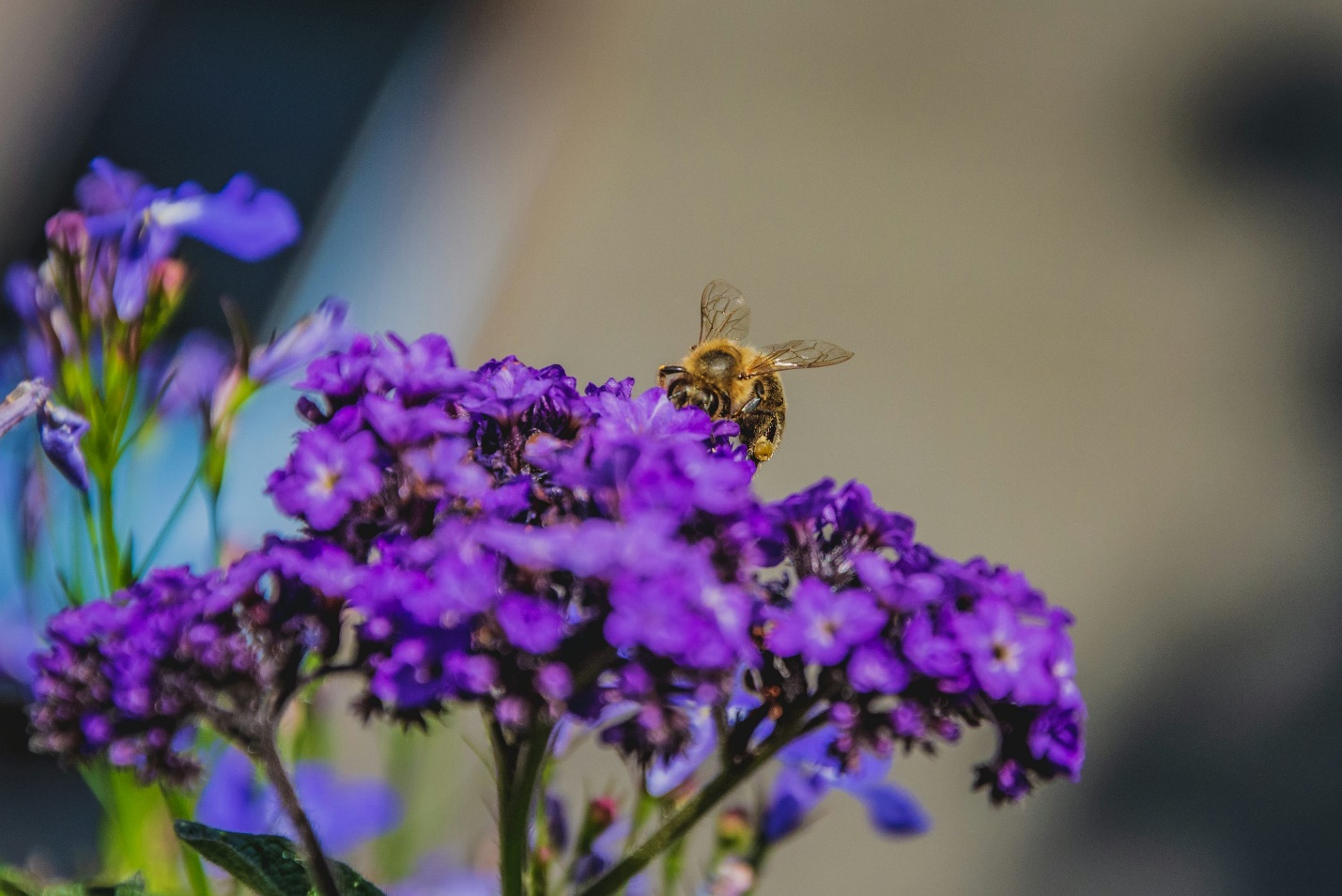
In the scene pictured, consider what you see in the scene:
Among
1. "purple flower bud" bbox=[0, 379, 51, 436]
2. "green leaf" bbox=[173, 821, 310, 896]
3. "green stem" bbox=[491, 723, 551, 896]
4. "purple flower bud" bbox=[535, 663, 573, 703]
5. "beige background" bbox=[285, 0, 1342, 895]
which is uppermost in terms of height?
"beige background" bbox=[285, 0, 1342, 895]

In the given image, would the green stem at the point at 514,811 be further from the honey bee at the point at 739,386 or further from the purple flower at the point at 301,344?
the honey bee at the point at 739,386

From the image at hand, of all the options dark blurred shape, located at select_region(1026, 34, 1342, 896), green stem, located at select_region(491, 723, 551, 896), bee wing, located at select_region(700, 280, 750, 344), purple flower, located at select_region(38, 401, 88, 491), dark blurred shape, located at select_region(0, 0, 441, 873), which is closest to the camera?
green stem, located at select_region(491, 723, 551, 896)

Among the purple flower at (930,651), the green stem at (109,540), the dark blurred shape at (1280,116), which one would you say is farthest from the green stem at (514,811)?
the dark blurred shape at (1280,116)

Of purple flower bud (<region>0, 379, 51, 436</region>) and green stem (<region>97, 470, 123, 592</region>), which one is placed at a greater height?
purple flower bud (<region>0, 379, 51, 436</region>)

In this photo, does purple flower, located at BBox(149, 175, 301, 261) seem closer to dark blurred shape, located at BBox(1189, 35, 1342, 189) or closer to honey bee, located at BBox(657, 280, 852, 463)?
honey bee, located at BBox(657, 280, 852, 463)

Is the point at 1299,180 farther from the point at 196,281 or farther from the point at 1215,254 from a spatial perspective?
the point at 196,281

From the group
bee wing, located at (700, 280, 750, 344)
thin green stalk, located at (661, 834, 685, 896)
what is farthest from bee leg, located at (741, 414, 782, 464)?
thin green stalk, located at (661, 834, 685, 896)

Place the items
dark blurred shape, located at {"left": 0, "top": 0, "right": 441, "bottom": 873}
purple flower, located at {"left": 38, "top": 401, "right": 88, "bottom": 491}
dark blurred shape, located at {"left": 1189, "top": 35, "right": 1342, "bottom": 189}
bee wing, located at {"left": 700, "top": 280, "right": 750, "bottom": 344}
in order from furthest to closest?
dark blurred shape, located at {"left": 1189, "top": 35, "right": 1342, "bottom": 189} < dark blurred shape, located at {"left": 0, "top": 0, "right": 441, "bottom": 873} < bee wing, located at {"left": 700, "top": 280, "right": 750, "bottom": 344} < purple flower, located at {"left": 38, "top": 401, "right": 88, "bottom": 491}
